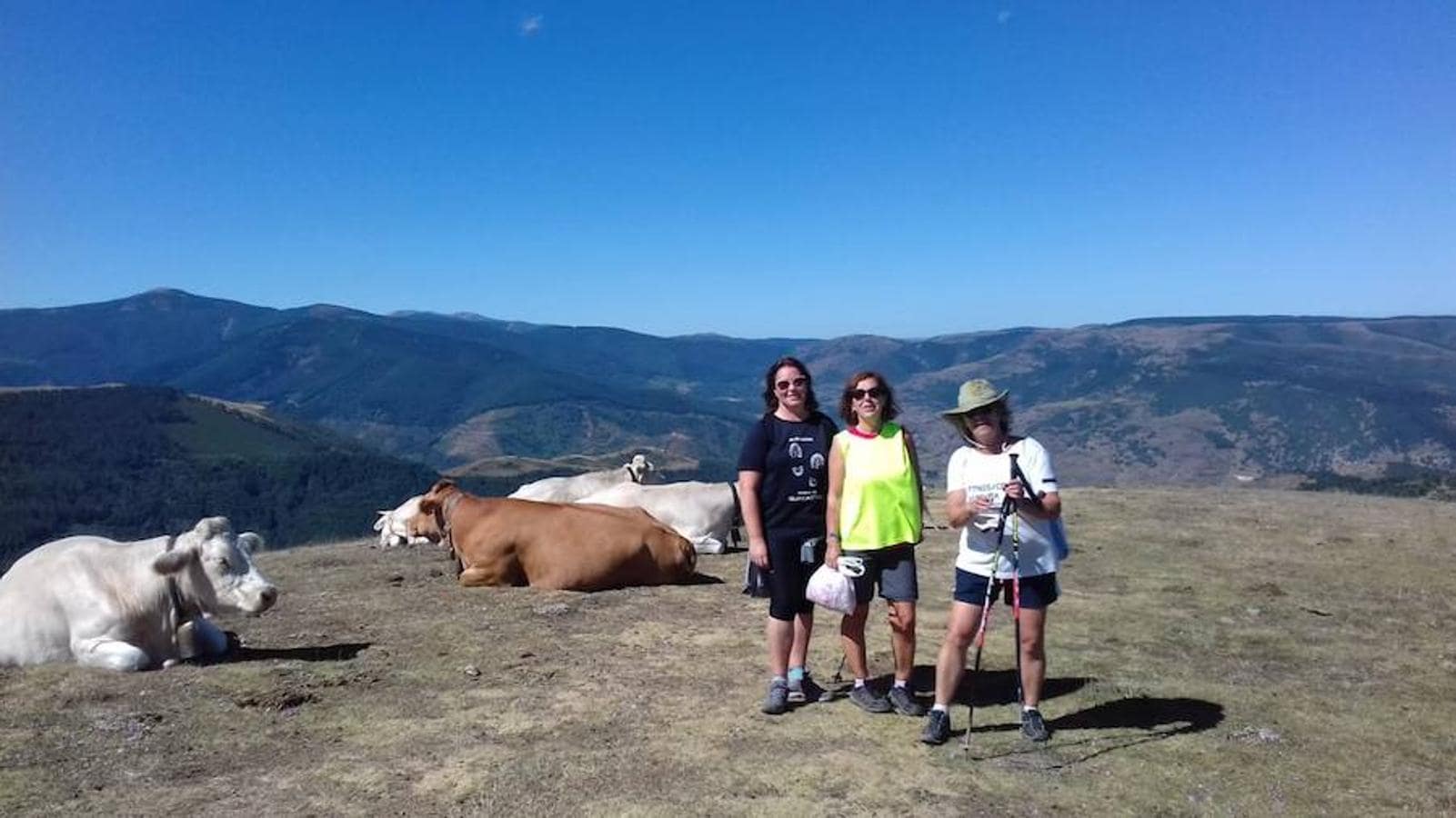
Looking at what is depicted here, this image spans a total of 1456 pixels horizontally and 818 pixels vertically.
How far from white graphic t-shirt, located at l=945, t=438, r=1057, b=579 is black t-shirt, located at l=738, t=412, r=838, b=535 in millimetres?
957

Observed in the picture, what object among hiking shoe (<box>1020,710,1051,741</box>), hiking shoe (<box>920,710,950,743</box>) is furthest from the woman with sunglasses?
hiking shoe (<box>1020,710,1051,741</box>)

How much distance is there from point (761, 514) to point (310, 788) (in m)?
3.13

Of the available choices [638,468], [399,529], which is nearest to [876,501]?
[638,468]

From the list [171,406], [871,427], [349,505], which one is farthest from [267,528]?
[871,427]

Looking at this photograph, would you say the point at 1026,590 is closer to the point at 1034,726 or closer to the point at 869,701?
the point at 1034,726

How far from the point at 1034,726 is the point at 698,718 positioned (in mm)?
2182

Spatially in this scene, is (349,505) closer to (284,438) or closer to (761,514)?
(284,438)

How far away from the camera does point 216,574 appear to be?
755 cm

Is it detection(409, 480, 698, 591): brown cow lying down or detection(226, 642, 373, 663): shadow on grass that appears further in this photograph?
detection(409, 480, 698, 591): brown cow lying down

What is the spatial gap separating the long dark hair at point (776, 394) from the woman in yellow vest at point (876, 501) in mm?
264

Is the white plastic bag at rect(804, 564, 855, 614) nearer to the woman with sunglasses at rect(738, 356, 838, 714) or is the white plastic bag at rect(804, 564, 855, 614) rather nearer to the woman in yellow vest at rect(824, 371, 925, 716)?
the woman in yellow vest at rect(824, 371, 925, 716)

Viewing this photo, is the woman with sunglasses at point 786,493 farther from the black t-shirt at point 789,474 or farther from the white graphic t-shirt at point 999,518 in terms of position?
the white graphic t-shirt at point 999,518

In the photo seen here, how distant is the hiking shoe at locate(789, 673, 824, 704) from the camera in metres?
6.57

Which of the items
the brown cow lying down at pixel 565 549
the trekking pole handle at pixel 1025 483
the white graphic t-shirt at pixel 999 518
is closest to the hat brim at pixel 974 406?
the white graphic t-shirt at pixel 999 518
